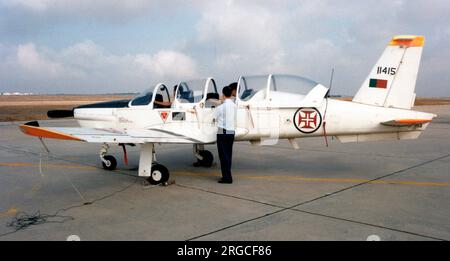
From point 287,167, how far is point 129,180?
3.79m

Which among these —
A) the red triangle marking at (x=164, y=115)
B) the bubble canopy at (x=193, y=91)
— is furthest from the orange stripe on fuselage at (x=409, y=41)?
the red triangle marking at (x=164, y=115)

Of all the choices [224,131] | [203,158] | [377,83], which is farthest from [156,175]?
[377,83]

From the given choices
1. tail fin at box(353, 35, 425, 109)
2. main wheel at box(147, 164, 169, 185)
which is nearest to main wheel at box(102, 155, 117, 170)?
main wheel at box(147, 164, 169, 185)

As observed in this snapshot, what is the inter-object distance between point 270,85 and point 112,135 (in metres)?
3.27

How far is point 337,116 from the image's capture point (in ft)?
23.9

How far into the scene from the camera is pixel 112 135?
716cm

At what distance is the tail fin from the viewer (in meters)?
7.20

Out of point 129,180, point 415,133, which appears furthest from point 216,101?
point 415,133

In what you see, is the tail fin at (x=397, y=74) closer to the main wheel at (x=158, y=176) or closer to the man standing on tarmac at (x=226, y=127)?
the man standing on tarmac at (x=226, y=127)

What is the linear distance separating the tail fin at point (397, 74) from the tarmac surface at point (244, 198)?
1645 millimetres

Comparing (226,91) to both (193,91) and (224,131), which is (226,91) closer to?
(224,131)

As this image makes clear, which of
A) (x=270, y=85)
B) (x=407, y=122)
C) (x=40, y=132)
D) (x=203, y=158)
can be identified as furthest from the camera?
(x=203, y=158)

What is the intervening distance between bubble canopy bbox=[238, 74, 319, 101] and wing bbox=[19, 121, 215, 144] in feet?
4.18
